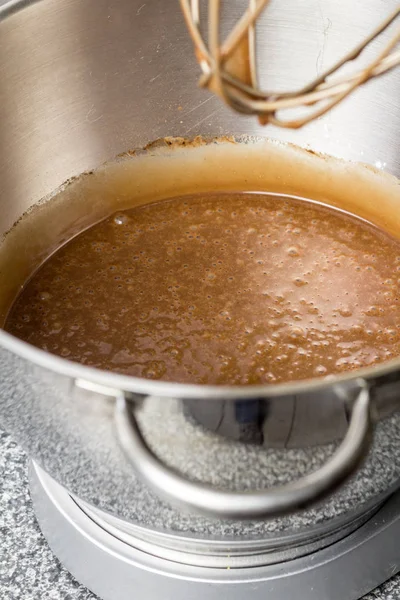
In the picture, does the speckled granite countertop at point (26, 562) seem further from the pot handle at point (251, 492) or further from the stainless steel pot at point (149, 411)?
the pot handle at point (251, 492)

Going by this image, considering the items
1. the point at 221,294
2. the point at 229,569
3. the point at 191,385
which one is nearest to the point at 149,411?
the point at 191,385

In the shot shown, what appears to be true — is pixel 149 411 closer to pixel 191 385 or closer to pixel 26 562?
pixel 191 385

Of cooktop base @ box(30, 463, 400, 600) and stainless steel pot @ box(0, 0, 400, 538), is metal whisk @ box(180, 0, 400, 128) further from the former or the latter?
cooktop base @ box(30, 463, 400, 600)

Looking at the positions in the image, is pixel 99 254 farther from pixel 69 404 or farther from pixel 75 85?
pixel 69 404

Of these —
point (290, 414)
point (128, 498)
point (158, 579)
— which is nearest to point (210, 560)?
point (158, 579)

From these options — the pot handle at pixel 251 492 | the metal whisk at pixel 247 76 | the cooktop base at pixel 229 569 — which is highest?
the metal whisk at pixel 247 76

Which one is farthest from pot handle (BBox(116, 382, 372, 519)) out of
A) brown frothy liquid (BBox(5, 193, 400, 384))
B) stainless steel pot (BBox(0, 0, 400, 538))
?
brown frothy liquid (BBox(5, 193, 400, 384))

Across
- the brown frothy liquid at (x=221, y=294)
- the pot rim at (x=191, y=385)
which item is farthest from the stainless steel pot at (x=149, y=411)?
the brown frothy liquid at (x=221, y=294)
